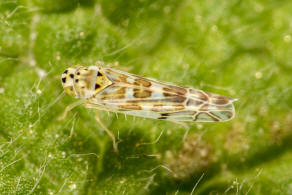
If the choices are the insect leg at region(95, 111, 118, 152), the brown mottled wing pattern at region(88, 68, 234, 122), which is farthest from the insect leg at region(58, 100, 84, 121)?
the insect leg at region(95, 111, 118, 152)

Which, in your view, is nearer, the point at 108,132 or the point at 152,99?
the point at 108,132

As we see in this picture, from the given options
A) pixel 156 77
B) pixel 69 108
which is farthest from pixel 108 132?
pixel 156 77

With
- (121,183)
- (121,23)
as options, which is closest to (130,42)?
(121,23)

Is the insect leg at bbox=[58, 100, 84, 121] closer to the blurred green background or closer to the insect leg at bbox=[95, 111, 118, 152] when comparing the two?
the blurred green background

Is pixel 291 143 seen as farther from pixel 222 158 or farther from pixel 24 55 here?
pixel 24 55

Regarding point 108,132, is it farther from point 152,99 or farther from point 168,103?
point 168,103
